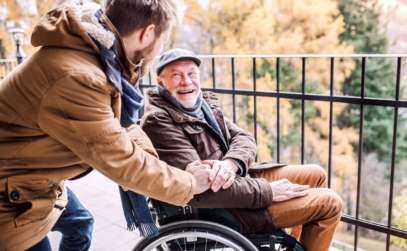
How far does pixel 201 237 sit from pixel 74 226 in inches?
18.7

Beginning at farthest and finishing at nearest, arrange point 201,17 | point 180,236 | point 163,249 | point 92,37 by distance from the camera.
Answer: point 201,17 → point 163,249 → point 180,236 → point 92,37

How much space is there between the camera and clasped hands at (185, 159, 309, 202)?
1365 millimetres

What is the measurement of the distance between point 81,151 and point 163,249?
0.82 meters

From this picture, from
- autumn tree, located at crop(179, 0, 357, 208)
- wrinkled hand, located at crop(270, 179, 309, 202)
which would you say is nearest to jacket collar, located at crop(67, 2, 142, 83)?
wrinkled hand, located at crop(270, 179, 309, 202)

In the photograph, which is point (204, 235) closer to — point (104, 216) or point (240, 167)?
point (240, 167)

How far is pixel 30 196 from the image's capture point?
1.04 meters

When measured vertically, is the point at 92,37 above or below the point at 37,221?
above

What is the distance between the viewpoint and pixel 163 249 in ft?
5.40

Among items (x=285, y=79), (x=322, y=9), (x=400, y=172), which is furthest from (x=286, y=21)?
(x=400, y=172)

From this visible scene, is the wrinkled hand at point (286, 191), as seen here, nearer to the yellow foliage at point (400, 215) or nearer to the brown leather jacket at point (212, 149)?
the brown leather jacket at point (212, 149)

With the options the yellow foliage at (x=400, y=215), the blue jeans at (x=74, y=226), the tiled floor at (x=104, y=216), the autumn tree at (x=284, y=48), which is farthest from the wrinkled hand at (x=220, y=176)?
the autumn tree at (x=284, y=48)

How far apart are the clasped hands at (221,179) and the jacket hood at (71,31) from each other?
0.58 m

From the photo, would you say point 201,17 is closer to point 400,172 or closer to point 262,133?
point 262,133

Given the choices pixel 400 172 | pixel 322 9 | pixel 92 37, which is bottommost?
pixel 400 172
